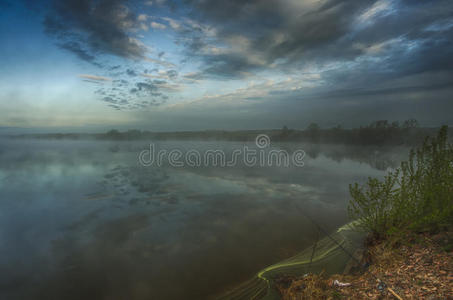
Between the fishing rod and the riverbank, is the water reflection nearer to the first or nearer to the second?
the fishing rod

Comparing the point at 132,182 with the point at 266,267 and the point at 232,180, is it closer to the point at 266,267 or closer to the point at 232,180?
the point at 232,180

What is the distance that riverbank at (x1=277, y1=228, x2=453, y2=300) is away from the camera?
2516 millimetres

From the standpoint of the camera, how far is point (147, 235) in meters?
5.81

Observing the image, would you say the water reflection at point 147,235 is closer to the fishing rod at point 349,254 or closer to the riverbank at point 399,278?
the fishing rod at point 349,254

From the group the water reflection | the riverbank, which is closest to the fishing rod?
the riverbank

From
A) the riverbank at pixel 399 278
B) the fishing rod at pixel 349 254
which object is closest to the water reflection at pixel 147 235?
the fishing rod at pixel 349 254

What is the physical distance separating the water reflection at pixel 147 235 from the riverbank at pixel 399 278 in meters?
1.56

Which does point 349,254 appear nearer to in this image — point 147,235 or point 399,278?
point 399,278

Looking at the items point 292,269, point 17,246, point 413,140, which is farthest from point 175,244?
point 413,140

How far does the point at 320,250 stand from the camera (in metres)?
4.91

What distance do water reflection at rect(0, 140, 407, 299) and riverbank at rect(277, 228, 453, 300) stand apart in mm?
1559

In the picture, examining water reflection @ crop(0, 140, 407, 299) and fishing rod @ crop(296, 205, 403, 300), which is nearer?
fishing rod @ crop(296, 205, 403, 300)

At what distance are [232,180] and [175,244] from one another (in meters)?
8.06

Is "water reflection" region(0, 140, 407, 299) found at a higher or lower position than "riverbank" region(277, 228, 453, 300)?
lower
